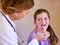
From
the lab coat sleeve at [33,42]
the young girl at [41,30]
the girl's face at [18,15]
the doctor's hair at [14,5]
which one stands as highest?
the doctor's hair at [14,5]

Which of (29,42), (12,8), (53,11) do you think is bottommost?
(29,42)

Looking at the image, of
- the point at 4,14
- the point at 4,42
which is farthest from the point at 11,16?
the point at 4,42

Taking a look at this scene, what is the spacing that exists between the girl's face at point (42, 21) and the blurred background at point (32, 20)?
31 millimetres

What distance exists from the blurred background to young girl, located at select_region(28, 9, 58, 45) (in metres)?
0.02

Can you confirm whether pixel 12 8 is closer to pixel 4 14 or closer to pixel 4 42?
pixel 4 14

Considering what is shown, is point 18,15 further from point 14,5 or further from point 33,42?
point 33,42

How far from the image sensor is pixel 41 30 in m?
0.86

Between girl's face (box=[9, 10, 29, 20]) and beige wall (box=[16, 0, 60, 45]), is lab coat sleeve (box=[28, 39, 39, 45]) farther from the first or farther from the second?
girl's face (box=[9, 10, 29, 20])

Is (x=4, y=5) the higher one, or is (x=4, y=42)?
(x=4, y=5)

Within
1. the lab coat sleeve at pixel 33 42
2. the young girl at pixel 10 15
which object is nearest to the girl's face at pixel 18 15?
the young girl at pixel 10 15

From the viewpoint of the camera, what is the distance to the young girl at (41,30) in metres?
0.85

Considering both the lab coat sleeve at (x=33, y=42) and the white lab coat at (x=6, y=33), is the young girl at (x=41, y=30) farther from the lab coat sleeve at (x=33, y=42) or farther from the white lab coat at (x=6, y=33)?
the white lab coat at (x=6, y=33)

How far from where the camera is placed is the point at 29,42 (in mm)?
858

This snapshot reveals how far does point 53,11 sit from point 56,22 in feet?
0.23
